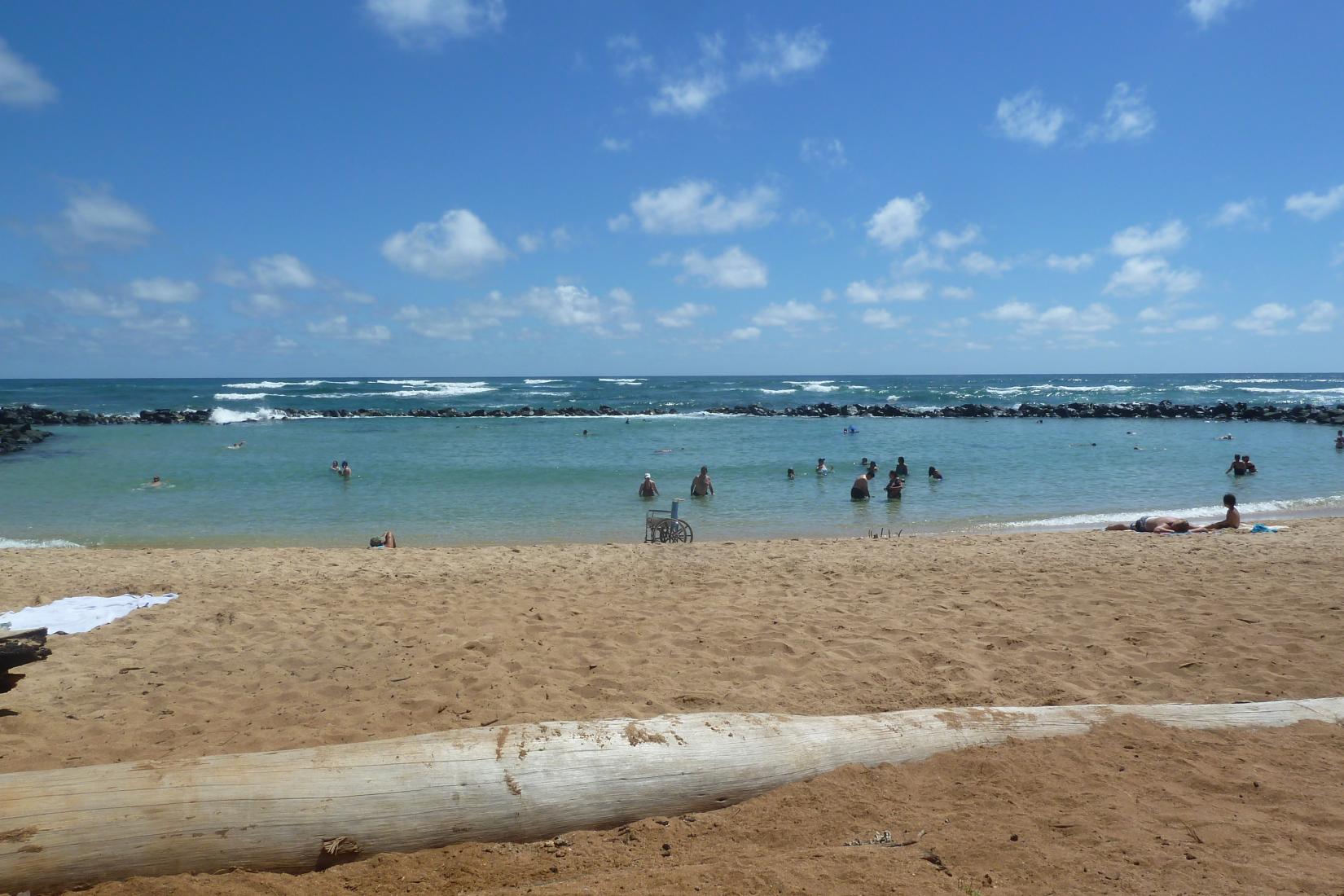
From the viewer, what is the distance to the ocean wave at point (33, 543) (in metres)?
12.6

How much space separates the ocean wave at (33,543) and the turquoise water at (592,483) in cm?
16

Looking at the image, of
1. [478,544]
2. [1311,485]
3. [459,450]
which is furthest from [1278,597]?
[459,450]

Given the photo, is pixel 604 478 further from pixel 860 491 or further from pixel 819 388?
pixel 819 388

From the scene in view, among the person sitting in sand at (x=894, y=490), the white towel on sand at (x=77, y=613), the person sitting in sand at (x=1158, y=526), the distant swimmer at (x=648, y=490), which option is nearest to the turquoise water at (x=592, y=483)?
the distant swimmer at (x=648, y=490)

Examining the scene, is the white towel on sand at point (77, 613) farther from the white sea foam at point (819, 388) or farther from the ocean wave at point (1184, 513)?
the white sea foam at point (819, 388)

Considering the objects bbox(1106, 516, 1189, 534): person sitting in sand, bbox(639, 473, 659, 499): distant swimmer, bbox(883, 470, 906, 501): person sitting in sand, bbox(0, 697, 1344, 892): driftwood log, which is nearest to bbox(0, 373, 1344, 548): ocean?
bbox(639, 473, 659, 499): distant swimmer

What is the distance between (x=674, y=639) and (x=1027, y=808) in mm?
3252

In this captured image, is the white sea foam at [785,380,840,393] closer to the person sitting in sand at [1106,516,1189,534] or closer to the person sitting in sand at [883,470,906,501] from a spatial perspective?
the person sitting in sand at [883,470,906,501]

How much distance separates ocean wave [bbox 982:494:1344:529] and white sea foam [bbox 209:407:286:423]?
149 ft

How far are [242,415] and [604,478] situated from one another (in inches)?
1423

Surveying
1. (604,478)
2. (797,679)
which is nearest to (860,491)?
(604,478)

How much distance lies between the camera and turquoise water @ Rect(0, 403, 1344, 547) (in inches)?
580

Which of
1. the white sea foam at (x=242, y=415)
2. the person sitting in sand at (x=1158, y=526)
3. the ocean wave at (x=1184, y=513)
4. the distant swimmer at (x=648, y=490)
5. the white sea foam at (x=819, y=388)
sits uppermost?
the white sea foam at (x=819, y=388)

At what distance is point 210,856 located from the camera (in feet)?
9.86
